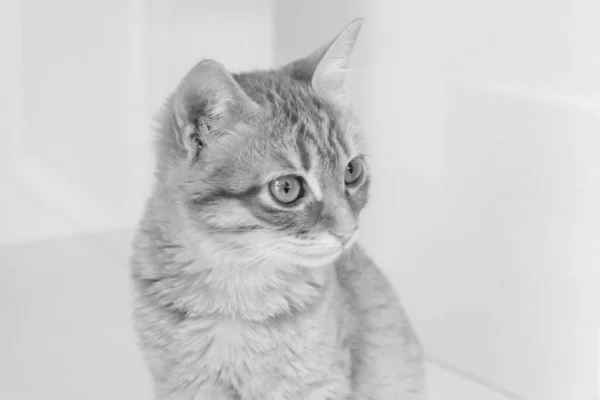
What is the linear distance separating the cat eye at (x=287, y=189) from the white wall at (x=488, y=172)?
1.79 feet

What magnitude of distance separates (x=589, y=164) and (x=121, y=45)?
88 cm

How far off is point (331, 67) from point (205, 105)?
0.63 ft

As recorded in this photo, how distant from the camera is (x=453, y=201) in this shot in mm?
1455

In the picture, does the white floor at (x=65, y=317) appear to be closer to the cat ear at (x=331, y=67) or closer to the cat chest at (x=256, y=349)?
the cat chest at (x=256, y=349)

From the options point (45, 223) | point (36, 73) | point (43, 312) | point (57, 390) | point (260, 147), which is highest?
point (36, 73)

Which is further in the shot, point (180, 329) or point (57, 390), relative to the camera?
point (57, 390)

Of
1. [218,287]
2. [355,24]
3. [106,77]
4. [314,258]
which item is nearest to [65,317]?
[106,77]

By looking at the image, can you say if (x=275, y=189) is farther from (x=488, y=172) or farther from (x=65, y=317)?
(x=65, y=317)

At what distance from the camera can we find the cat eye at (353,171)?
979 millimetres

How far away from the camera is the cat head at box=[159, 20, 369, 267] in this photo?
35.5 inches

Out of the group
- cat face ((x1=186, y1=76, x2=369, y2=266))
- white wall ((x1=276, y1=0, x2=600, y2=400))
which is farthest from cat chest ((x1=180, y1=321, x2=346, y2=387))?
white wall ((x1=276, y1=0, x2=600, y2=400))

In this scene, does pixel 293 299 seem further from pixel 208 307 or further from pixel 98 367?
pixel 98 367

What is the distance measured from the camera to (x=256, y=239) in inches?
35.8

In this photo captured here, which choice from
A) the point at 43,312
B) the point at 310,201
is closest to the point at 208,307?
the point at 310,201
